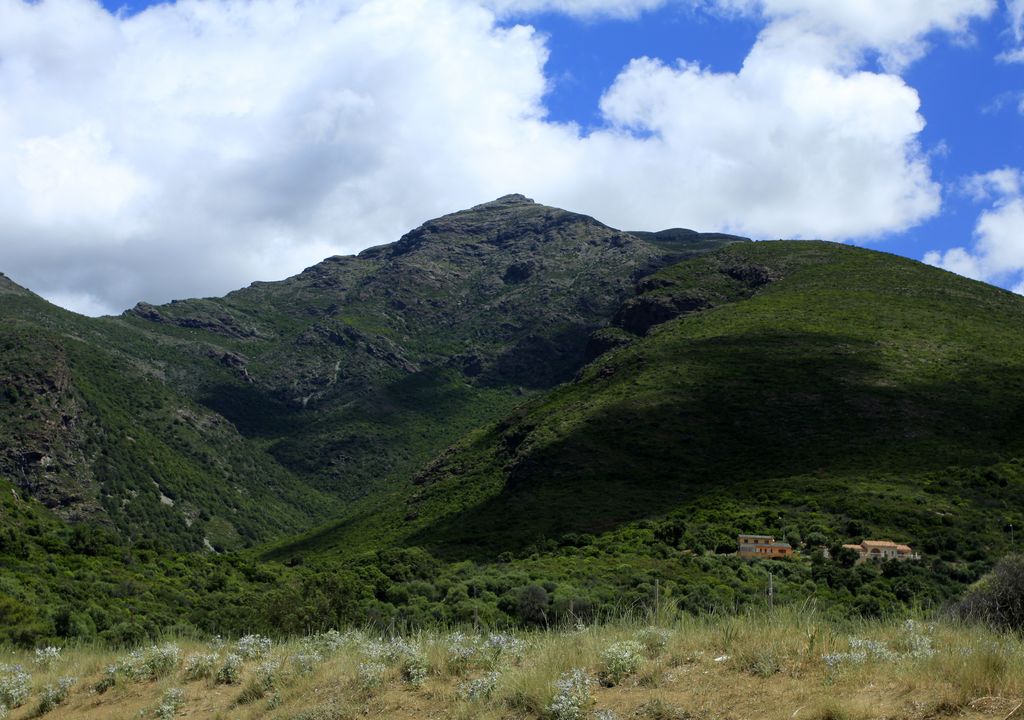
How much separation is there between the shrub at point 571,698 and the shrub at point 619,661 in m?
0.38

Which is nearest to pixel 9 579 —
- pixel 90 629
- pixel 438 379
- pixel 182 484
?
pixel 90 629

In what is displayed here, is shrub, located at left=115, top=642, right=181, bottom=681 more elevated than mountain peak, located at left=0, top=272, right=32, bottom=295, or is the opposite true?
mountain peak, located at left=0, top=272, right=32, bottom=295

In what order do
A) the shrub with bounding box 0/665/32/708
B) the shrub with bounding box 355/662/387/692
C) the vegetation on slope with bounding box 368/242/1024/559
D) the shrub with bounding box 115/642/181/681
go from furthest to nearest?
the vegetation on slope with bounding box 368/242/1024/559
the shrub with bounding box 115/642/181/681
the shrub with bounding box 0/665/32/708
the shrub with bounding box 355/662/387/692

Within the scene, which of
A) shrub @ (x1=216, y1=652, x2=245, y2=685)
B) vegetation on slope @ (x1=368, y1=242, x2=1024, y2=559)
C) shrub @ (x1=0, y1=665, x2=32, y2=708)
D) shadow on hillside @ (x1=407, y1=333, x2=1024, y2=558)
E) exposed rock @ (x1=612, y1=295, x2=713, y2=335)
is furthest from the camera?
exposed rock @ (x1=612, y1=295, x2=713, y2=335)

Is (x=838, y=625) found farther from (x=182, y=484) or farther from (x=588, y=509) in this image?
(x=182, y=484)

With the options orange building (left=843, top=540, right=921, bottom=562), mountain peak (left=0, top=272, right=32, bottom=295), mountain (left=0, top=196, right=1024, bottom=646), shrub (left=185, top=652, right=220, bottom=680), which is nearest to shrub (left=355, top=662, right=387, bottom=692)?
shrub (left=185, top=652, right=220, bottom=680)

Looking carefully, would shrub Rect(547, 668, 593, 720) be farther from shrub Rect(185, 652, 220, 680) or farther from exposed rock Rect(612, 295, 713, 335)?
exposed rock Rect(612, 295, 713, 335)

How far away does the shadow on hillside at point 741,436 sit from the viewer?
196 feet

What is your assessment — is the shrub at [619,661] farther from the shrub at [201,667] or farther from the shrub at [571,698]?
the shrub at [201,667]

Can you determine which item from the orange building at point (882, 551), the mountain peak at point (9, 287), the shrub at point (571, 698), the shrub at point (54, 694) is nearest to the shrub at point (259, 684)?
the shrub at point (54, 694)

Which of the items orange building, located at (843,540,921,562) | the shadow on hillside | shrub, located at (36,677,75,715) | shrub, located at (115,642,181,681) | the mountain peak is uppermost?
the mountain peak

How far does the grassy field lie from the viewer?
23.5 ft

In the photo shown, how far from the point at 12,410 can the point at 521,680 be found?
427 ft

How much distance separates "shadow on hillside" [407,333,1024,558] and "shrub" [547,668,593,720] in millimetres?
48949
